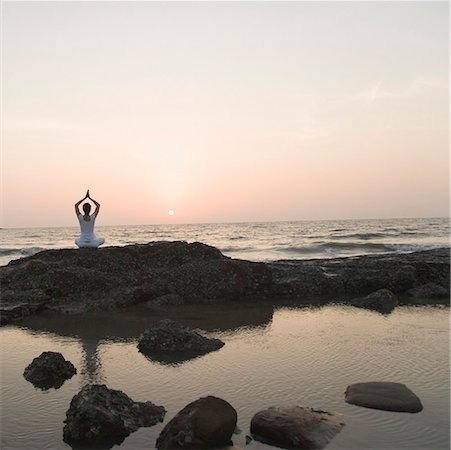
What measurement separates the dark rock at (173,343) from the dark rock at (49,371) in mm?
1283

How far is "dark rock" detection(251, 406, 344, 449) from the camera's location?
13.4ft

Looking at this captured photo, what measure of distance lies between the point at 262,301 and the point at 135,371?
20.0 feet

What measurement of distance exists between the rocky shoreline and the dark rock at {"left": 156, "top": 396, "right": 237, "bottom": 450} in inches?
268

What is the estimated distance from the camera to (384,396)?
4.99 meters

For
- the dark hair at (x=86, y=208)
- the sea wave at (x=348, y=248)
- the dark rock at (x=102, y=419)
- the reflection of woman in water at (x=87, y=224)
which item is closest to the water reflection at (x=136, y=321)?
the dark rock at (x=102, y=419)

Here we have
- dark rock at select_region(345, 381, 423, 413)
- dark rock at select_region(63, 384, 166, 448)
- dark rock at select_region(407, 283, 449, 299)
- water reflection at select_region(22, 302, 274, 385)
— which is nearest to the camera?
dark rock at select_region(63, 384, 166, 448)

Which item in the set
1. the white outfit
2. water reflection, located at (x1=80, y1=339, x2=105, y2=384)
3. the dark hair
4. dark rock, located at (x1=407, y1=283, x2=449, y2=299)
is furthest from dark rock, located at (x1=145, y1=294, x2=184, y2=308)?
dark rock, located at (x1=407, y1=283, x2=449, y2=299)

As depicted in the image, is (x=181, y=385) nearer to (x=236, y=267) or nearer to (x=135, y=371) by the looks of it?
(x=135, y=371)

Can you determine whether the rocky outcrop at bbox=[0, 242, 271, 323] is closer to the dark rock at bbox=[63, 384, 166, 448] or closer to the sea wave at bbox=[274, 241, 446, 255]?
the dark rock at bbox=[63, 384, 166, 448]

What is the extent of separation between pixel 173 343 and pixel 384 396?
130 inches

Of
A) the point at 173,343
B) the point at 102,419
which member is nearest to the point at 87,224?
the point at 173,343

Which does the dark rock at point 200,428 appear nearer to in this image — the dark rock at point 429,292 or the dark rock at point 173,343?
the dark rock at point 173,343

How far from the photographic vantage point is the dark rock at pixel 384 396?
4.80m

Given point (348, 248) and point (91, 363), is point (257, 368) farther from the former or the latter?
point (348, 248)
